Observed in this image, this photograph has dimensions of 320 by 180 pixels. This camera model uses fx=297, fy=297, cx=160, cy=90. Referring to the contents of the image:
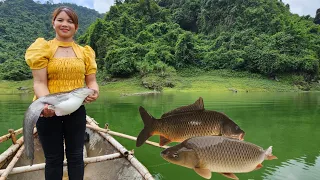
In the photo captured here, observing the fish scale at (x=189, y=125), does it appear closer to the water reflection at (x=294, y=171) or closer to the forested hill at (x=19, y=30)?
the water reflection at (x=294, y=171)

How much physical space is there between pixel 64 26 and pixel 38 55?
306mm

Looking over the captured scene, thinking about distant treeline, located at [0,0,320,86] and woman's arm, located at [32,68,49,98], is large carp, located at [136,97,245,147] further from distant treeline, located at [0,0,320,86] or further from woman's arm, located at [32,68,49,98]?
distant treeline, located at [0,0,320,86]

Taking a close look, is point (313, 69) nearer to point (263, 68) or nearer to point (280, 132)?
point (263, 68)

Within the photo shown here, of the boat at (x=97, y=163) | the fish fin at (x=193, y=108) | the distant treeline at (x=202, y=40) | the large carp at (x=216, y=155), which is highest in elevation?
the distant treeline at (x=202, y=40)

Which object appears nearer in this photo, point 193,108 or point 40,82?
point 193,108

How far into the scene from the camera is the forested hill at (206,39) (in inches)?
1426

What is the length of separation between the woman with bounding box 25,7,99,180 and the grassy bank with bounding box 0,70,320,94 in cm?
2808

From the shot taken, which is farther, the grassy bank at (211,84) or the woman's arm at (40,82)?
the grassy bank at (211,84)

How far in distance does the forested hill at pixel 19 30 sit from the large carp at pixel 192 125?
128 ft

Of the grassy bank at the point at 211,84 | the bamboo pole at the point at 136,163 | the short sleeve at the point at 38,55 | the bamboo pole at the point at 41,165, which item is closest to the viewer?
the short sleeve at the point at 38,55

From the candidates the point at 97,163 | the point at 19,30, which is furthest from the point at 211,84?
the point at 19,30

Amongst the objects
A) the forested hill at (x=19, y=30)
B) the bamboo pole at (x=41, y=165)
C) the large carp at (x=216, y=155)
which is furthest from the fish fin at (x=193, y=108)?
the forested hill at (x=19, y=30)

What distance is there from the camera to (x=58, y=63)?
2.10 m

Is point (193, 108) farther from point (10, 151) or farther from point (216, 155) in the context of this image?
point (10, 151)
